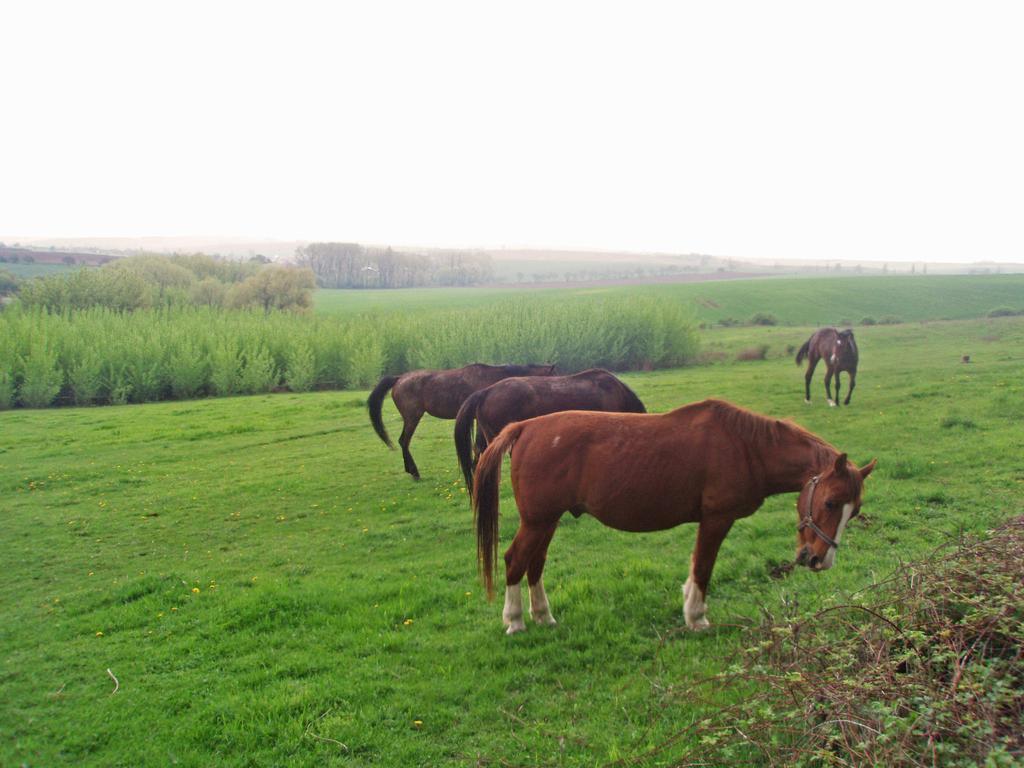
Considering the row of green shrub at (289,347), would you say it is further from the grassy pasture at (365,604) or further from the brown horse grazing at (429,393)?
the brown horse grazing at (429,393)

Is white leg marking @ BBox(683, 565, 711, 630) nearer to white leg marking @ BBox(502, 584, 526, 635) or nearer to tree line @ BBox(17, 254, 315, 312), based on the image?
white leg marking @ BBox(502, 584, 526, 635)

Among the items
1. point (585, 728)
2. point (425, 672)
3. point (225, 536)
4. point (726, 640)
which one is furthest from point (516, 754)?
point (225, 536)

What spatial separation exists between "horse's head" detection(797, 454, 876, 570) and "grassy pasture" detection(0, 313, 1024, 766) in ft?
0.97

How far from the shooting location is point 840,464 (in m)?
4.41

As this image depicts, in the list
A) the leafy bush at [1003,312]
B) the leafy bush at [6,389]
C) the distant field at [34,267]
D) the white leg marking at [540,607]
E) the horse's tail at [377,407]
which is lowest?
the leafy bush at [6,389]

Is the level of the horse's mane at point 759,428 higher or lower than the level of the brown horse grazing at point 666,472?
higher

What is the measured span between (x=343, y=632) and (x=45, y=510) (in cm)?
741

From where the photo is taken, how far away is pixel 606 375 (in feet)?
29.1

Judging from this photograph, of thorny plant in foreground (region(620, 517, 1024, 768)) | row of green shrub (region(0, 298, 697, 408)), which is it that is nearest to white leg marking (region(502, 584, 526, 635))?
thorny plant in foreground (region(620, 517, 1024, 768))

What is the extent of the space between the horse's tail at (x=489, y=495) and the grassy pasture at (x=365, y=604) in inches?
24.8

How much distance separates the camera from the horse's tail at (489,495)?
5238 mm

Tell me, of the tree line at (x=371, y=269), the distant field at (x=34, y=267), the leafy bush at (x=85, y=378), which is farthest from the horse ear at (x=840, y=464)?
the tree line at (x=371, y=269)

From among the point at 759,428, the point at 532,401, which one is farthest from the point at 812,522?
the point at 532,401

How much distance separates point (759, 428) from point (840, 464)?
71 cm
